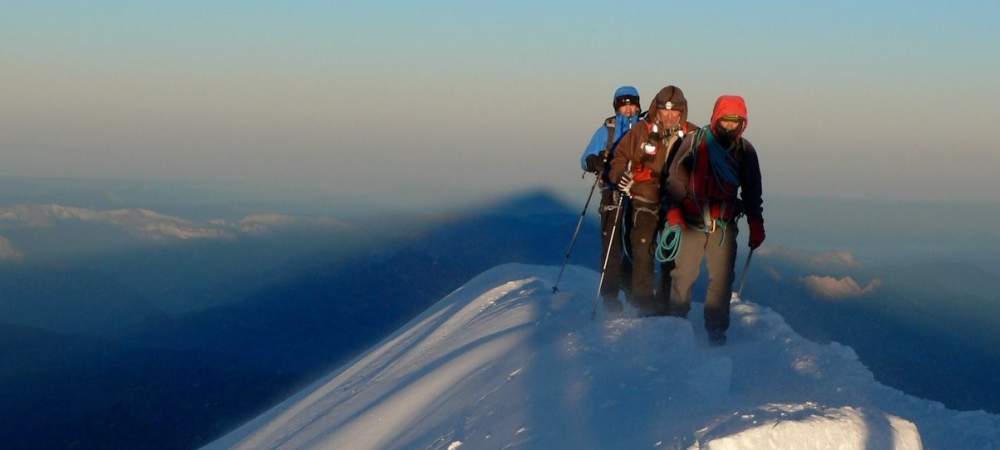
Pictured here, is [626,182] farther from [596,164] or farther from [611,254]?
[611,254]

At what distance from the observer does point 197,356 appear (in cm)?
17025

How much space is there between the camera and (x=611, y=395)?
26.2 feet

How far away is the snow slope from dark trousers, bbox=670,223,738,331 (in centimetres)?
37

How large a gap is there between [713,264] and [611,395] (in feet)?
→ 8.87

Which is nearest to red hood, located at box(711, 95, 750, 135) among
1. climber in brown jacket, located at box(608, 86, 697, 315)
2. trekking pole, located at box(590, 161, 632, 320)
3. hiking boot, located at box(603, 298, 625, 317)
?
climber in brown jacket, located at box(608, 86, 697, 315)

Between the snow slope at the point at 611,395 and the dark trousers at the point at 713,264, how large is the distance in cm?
37

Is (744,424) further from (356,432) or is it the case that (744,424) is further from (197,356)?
(197,356)

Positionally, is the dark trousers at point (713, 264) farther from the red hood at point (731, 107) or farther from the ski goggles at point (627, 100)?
the ski goggles at point (627, 100)

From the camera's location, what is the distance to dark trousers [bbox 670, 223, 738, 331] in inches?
399

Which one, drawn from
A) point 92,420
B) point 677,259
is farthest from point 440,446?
point 92,420

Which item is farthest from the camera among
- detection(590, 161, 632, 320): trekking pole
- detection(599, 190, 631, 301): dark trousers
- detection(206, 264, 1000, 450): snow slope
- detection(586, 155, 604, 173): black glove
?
detection(599, 190, 631, 301): dark trousers

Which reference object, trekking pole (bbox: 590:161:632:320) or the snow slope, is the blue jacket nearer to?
trekking pole (bbox: 590:161:632:320)

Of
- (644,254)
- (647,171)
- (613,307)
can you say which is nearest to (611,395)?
(644,254)

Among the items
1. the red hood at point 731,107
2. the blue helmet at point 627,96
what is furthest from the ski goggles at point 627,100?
the red hood at point 731,107
